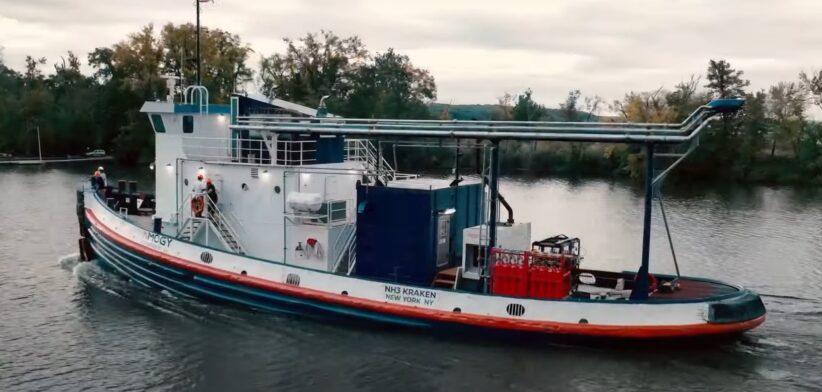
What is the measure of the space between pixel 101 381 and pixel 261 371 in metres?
2.80

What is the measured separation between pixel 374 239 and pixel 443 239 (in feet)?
4.89

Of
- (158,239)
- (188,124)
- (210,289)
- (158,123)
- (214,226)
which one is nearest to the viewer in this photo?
(210,289)

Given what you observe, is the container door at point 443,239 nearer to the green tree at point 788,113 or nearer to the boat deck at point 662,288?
the boat deck at point 662,288

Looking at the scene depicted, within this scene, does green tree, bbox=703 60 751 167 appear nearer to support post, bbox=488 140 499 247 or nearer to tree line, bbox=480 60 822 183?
tree line, bbox=480 60 822 183

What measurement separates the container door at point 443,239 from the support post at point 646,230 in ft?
13.3

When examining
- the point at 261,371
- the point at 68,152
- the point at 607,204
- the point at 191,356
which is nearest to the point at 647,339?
the point at 261,371

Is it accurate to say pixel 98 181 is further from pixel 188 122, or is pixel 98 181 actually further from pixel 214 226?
pixel 214 226

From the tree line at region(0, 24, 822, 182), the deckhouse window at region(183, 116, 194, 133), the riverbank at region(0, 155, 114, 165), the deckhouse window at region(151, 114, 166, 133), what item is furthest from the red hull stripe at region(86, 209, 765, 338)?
the riverbank at region(0, 155, 114, 165)

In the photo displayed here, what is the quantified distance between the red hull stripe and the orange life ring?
118 centimetres

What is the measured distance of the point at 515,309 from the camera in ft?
A: 47.9

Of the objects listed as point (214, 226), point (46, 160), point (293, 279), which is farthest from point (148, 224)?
point (46, 160)

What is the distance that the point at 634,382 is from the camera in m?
13.5

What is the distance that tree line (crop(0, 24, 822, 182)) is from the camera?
57188 millimetres

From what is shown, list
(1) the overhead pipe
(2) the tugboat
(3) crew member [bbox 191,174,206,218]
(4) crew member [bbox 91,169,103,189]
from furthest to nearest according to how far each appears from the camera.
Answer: (4) crew member [bbox 91,169,103,189] → (3) crew member [bbox 191,174,206,218] → (2) the tugboat → (1) the overhead pipe
